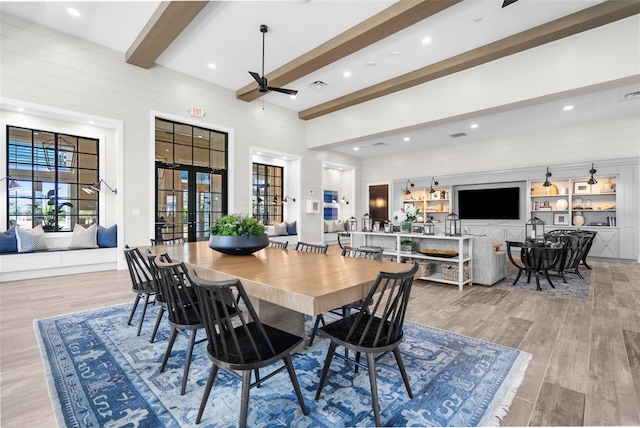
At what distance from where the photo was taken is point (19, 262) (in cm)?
481

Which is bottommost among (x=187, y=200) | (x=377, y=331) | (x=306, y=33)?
(x=377, y=331)

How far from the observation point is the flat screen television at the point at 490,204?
28.2 ft

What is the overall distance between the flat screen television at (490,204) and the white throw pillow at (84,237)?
9.63 metres

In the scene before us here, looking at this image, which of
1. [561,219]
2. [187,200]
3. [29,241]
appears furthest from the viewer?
[561,219]

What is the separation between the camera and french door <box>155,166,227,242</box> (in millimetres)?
6261

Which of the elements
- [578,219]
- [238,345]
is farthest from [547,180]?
[238,345]

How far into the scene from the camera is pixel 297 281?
1.69 metres

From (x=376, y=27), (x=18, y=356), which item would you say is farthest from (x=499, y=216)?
(x=18, y=356)

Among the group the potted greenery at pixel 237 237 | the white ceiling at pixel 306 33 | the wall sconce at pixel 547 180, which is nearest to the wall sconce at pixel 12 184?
the white ceiling at pixel 306 33

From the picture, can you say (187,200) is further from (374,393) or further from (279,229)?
(374,393)

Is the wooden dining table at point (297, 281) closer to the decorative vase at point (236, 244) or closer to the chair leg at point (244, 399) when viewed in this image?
the decorative vase at point (236, 244)

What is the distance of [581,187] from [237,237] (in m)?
8.94

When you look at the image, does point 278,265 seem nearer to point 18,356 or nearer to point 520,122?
point 18,356

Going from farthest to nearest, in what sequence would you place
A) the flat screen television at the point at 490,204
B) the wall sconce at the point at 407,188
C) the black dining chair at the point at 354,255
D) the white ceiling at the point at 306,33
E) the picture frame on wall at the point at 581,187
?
the wall sconce at the point at 407,188 → the flat screen television at the point at 490,204 → the picture frame on wall at the point at 581,187 → the white ceiling at the point at 306,33 → the black dining chair at the point at 354,255
